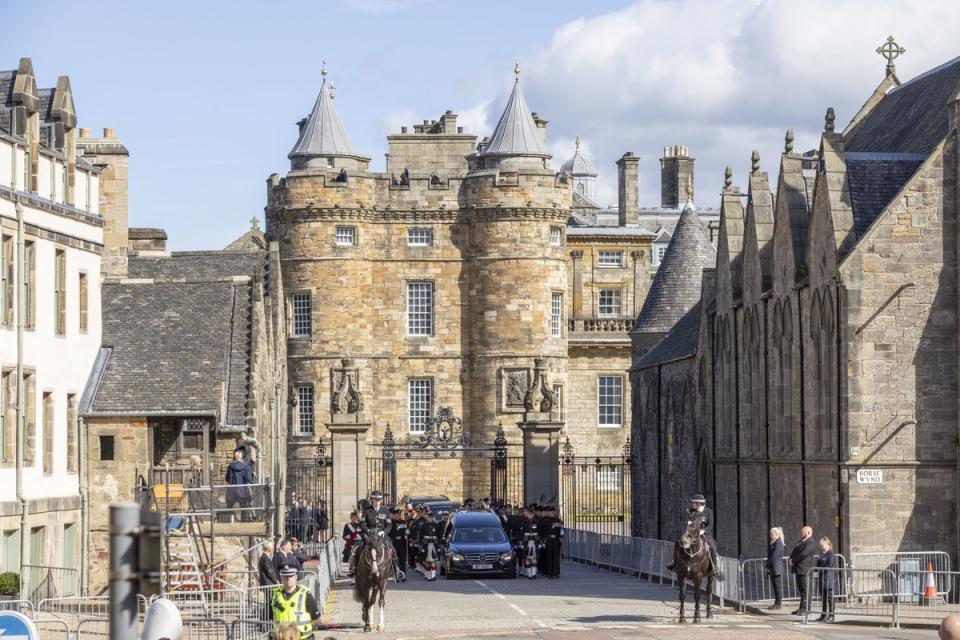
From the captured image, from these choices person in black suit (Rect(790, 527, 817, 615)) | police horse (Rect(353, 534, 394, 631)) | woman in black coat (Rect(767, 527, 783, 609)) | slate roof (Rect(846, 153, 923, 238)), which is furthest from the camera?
slate roof (Rect(846, 153, 923, 238))

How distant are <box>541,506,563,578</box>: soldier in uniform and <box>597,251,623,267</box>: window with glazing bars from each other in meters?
46.3

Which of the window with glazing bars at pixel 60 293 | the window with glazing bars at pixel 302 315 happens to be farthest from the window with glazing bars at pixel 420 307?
the window with glazing bars at pixel 60 293

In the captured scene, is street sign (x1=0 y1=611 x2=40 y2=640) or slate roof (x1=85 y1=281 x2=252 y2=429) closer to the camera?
street sign (x1=0 y1=611 x2=40 y2=640)

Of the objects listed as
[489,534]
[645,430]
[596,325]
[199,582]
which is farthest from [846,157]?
[596,325]

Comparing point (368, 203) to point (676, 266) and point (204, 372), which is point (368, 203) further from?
point (204, 372)

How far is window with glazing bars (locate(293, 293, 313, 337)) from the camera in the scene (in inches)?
2773

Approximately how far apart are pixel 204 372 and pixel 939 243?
14169mm

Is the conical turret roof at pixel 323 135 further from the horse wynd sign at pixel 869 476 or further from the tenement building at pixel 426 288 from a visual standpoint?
the horse wynd sign at pixel 869 476

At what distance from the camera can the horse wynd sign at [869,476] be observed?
33.2 m

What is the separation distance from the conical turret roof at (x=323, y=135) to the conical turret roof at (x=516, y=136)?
549 cm

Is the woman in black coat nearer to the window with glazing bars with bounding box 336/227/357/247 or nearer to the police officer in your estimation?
the police officer

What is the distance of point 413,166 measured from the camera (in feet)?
256

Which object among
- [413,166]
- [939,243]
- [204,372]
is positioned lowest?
[204,372]

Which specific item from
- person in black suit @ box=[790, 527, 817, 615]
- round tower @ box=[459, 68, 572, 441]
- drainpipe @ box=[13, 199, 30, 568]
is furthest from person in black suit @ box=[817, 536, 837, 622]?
round tower @ box=[459, 68, 572, 441]
